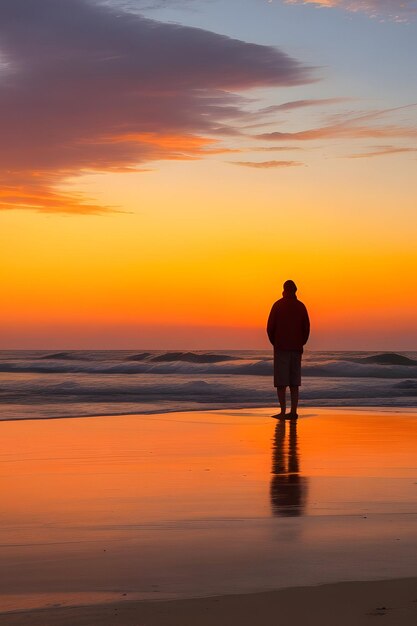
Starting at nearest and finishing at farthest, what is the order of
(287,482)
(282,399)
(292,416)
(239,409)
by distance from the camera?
1. (287,482)
2. (292,416)
3. (282,399)
4. (239,409)

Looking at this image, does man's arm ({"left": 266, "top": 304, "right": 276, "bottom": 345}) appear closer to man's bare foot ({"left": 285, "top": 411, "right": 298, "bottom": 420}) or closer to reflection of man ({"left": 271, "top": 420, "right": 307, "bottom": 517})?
man's bare foot ({"left": 285, "top": 411, "right": 298, "bottom": 420})

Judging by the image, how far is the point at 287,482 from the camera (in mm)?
6184

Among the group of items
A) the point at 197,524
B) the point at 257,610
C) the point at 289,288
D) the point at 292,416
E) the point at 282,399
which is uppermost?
the point at 289,288

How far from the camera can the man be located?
1292 cm

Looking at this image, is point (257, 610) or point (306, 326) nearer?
point (257, 610)

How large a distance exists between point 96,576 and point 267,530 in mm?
1169

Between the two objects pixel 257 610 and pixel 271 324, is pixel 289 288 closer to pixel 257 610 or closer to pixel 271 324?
pixel 271 324

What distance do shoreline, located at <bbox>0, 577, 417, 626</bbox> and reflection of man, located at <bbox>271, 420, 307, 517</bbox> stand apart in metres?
1.68

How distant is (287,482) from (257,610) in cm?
315

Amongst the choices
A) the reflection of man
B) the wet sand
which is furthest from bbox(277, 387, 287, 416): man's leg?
the wet sand

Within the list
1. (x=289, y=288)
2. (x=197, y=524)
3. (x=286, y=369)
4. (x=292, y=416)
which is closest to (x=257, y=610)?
(x=197, y=524)

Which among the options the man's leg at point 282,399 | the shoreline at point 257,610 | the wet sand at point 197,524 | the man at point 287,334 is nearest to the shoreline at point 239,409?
the man's leg at point 282,399

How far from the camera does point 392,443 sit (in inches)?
345

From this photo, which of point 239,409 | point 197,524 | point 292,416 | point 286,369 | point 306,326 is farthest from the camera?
point 239,409
